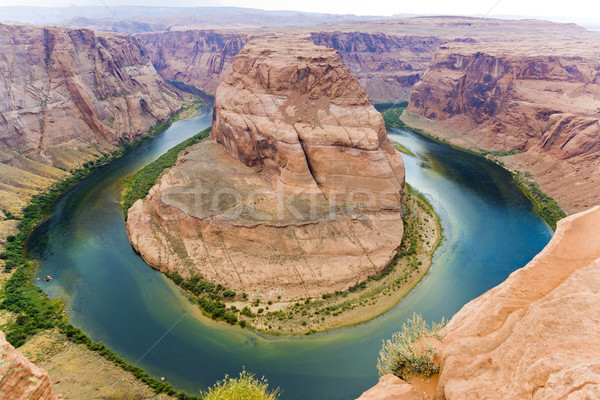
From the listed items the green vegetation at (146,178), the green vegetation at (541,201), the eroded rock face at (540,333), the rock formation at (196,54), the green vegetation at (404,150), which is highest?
the rock formation at (196,54)

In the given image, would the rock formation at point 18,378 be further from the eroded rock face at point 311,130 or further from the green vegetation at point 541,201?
the green vegetation at point 541,201

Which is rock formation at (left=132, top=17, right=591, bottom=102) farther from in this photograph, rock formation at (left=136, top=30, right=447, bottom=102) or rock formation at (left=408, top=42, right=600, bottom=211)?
rock formation at (left=408, top=42, right=600, bottom=211)

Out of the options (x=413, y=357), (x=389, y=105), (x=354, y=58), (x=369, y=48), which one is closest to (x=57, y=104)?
(x=413, y=357)

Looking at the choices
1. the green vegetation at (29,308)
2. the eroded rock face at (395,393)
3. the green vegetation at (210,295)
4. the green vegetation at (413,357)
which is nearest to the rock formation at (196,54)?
the green vegetation at (29,308)

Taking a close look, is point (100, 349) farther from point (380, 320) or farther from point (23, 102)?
point (23, 102)

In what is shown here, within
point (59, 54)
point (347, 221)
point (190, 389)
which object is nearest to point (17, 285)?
point (190, 389)

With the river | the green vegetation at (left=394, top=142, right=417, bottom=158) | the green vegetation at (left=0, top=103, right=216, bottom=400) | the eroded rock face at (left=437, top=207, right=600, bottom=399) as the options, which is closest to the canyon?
the eroded rock face at (left=437, top=207, right=600, bottom=399)
